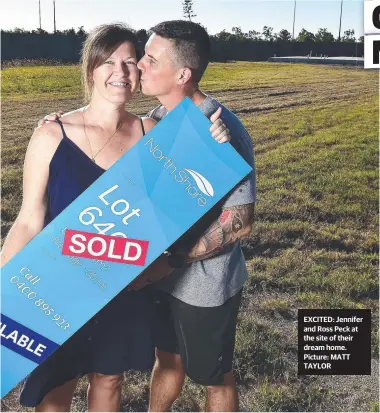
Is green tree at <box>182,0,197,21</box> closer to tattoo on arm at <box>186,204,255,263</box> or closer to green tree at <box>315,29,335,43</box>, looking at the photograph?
green tree at <box>315,29,335,43</box>

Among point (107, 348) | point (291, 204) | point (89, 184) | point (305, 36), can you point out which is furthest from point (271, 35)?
point (107, 348)

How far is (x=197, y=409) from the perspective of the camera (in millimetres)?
2639

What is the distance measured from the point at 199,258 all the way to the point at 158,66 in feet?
2.27

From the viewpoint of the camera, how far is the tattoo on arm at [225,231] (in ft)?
7.03

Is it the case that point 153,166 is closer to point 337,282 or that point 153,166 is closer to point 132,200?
point 132,200

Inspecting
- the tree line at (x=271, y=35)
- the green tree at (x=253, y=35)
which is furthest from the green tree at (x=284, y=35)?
the green tree at (x=253, y=35)

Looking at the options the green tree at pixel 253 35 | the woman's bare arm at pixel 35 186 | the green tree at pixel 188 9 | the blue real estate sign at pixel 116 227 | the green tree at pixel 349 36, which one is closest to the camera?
the woman's bare arm at pixel 35 186

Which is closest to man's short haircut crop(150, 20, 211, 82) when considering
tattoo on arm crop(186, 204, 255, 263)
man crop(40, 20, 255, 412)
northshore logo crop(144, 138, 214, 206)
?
man crop(40, 20, 255, 412)

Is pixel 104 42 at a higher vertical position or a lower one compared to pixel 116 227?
higher

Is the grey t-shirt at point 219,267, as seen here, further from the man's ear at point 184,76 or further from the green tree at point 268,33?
the green tree at point 268,33

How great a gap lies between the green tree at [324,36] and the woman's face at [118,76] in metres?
1.20

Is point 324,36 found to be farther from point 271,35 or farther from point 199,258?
point 199,258

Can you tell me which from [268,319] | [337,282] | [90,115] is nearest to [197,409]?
[268,319]

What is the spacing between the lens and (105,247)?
2.25 meters
